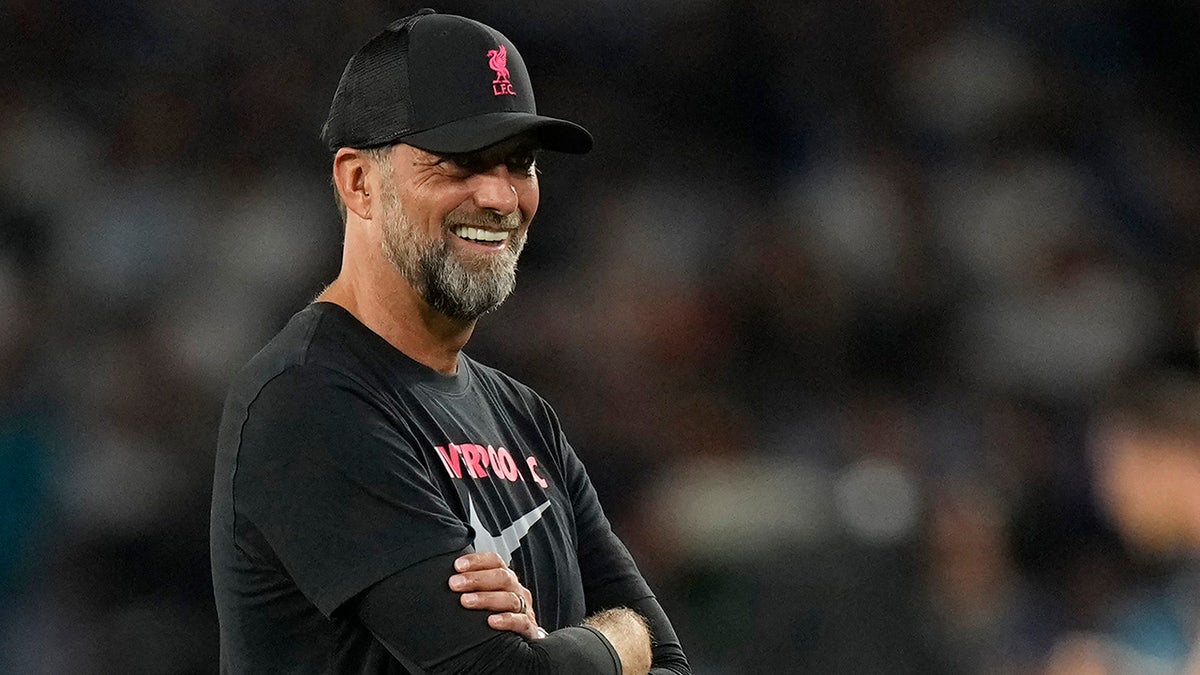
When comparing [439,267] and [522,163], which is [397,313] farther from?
[522,163]

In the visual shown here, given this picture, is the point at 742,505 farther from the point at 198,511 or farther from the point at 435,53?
the point at 435,53

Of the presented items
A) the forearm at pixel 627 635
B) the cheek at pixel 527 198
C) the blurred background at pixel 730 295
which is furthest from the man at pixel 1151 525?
the cheek at pixel 527 198

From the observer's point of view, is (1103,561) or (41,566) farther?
(1103,561)

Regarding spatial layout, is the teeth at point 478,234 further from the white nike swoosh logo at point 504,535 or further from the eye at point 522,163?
the white nike swoosh logo at point 504,535

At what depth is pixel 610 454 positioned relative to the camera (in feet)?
14.1

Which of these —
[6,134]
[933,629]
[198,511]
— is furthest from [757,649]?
[6,134]

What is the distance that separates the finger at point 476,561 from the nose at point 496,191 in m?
0.53

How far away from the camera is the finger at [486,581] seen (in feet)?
5.75

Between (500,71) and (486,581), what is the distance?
770 millimetres

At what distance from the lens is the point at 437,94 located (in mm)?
2027

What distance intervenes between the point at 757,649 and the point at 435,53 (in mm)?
2287

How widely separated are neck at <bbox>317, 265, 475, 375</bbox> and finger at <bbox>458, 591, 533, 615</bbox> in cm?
41

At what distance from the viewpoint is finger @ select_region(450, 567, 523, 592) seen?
175 centimetres

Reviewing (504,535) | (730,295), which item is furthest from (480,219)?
(730,295)
